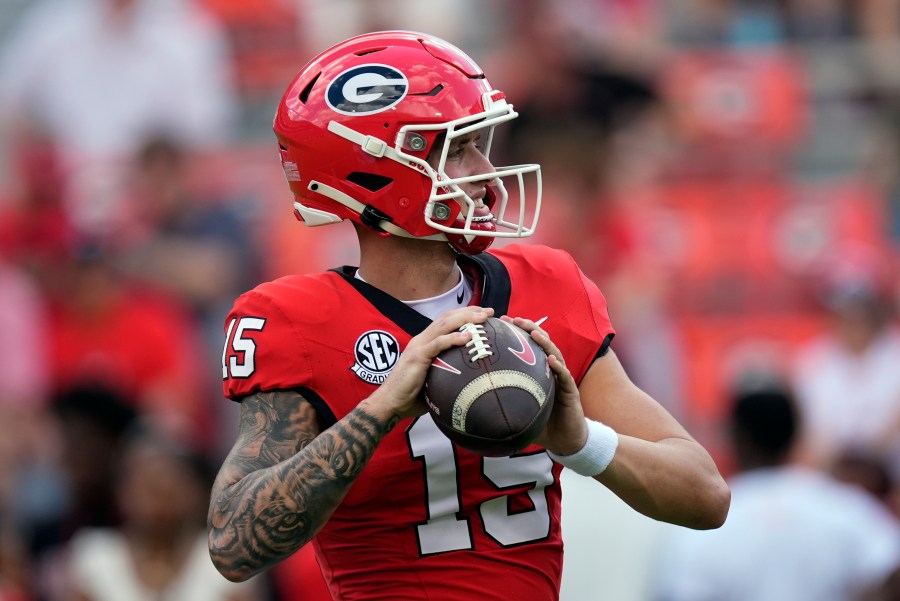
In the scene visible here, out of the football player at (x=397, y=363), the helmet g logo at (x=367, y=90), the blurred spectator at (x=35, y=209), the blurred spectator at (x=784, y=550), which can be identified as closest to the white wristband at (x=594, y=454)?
the football player at (x=397, y=363)

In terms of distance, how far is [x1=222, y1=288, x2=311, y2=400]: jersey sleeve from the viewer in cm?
323

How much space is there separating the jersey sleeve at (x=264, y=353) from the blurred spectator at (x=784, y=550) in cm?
285

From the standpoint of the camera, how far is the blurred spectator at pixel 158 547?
19.3ft

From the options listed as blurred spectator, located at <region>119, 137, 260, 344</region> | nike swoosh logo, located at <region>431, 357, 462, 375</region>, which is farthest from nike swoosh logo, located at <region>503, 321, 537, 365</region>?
blurred spectator, located at <region>119, 137, 260, 344</region>

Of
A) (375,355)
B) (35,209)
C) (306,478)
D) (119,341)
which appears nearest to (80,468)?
(119,341)

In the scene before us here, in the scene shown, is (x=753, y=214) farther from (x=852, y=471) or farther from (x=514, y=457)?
(x=514, y=457)

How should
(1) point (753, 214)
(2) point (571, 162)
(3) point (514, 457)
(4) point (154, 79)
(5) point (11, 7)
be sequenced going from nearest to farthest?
(3) point (514, 457) < (2) point (571, 162) < (4) point (154, 79) < (1) point (753, 214) < (5) point (11, 7)

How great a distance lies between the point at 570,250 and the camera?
287 inches

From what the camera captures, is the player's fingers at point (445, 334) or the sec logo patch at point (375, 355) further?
the sec logo patch at point (375, 355)

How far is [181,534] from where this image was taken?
238 inches

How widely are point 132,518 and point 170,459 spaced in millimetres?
277

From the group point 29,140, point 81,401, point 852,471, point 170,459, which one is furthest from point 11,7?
point 852,471

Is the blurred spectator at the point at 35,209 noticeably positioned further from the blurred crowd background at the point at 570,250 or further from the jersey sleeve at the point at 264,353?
the jersey sleeve at the point at 264,353

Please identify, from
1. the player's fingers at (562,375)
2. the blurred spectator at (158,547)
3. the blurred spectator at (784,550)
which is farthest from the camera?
the blurred spectator at (158,547)
